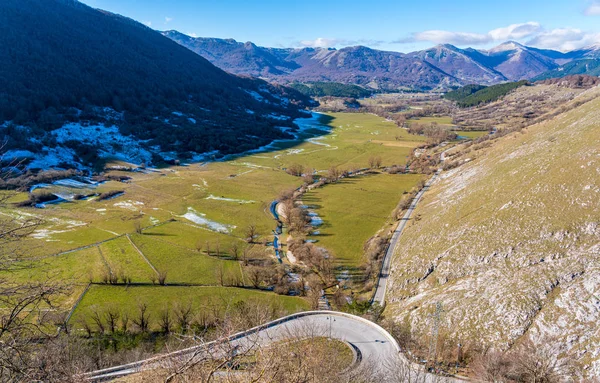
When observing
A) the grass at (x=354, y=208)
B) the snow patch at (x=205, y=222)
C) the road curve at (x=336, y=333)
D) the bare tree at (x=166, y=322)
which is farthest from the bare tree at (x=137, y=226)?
the road curve at (x=336, y=333)

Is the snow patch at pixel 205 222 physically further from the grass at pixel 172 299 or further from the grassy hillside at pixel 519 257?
the grassy hillside at pixel 519 257

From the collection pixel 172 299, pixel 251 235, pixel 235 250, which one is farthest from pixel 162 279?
pixel 251 235

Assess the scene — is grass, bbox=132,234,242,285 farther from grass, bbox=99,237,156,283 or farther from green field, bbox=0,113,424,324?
grass, bbox=99,237,156,283

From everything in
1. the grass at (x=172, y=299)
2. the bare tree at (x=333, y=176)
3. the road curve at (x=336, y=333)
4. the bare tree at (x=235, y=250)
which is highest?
the bare tree at (x=333, y=176)

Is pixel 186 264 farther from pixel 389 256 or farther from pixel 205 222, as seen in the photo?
pixel 389 256

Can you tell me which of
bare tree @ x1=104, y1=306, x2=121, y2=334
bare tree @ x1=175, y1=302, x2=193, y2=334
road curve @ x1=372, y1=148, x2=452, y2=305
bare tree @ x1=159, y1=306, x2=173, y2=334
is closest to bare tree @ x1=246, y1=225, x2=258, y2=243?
bare tree @ x1=175, y1=302, x2=193, y2=334
